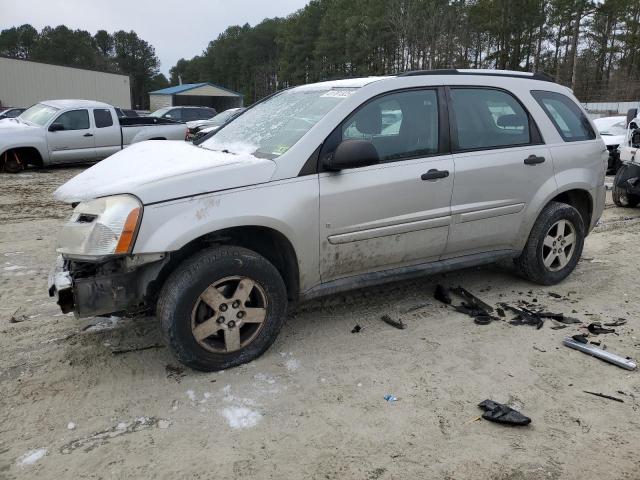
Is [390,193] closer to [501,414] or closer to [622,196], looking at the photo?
[501,414]

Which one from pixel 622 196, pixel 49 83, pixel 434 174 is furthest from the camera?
pixel 49 83

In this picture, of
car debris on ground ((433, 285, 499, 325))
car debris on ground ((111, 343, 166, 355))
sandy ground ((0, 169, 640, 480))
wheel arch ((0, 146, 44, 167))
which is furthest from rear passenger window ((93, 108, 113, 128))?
car debris on ground ((433, 285, 499, 325))

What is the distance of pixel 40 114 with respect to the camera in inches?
499

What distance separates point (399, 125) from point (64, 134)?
10.7 m

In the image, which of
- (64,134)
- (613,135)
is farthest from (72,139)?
(613,135)

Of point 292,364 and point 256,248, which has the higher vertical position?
point 256,248

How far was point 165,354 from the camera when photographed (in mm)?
3727

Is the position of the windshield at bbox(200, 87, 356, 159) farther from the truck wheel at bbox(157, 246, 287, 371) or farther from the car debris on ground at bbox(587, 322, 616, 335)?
the car debris on ground at bbox(587, 322, 616, 335)

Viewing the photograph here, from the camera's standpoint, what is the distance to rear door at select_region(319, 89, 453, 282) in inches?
146

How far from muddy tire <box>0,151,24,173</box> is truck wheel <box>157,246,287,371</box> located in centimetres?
1064

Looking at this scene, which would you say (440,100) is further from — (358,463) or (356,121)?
(358,463)

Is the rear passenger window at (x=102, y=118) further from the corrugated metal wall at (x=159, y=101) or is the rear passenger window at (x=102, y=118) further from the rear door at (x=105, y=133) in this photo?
the corrugated metal wall at (x=159, y=101)

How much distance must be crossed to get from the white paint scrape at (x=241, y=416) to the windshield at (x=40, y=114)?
37.4ft

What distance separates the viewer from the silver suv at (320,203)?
3225 millimetres
